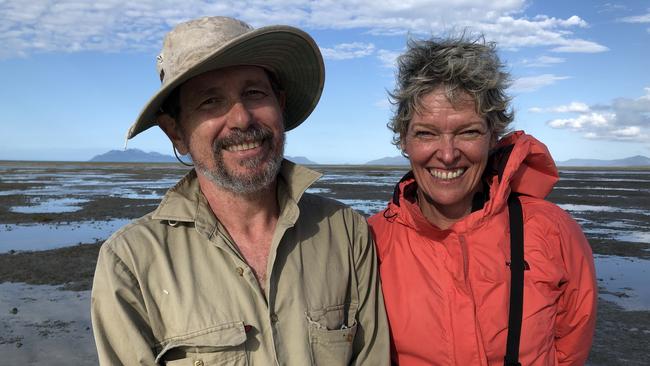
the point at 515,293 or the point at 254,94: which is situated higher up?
the point at 254,94

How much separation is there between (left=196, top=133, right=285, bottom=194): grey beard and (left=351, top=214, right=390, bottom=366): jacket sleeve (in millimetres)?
699

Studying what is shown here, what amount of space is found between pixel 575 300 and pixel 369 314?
3.89 feet

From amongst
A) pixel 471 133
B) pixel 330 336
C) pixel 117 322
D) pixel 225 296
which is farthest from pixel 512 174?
pixel 117 322

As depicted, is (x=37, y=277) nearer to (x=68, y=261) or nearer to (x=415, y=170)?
(x=68, y=261)

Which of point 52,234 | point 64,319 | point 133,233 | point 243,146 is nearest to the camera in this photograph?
point 133,233

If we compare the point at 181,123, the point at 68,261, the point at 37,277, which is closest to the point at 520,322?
the point at 181,123

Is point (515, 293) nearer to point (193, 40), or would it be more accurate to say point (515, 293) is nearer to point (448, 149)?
point (448, 149)

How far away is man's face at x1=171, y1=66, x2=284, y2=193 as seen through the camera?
272cm

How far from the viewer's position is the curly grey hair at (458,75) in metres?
2.84

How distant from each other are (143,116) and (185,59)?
0.42 m

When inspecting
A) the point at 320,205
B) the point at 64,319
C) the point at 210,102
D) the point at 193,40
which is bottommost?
the point at 64,319

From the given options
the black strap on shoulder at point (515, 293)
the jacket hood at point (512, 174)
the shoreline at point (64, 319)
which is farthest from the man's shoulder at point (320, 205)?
the shoreline at point (64, 319)

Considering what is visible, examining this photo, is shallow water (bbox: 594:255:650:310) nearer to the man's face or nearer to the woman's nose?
the woman's nose

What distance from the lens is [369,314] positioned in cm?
289
